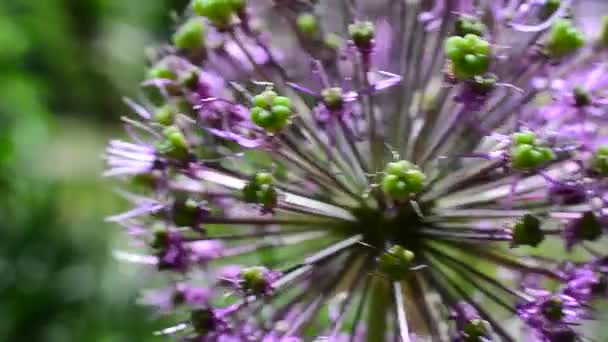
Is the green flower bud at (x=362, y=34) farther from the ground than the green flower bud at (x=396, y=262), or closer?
farther from the ground

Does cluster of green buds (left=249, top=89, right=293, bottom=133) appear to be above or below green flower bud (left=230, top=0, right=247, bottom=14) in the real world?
below

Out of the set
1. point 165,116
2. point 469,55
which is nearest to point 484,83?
point 469,55

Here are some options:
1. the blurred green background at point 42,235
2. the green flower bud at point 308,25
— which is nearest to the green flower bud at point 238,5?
the green flower bud at point 308,25

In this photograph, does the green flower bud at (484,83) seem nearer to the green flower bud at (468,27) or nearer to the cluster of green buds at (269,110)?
the green flower bud at (468,27)

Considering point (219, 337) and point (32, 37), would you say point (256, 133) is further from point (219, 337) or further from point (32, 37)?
point (32, 37)

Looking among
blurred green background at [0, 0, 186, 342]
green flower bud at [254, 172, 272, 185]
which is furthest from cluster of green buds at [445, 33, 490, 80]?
blurred green background at [0, 0, 186, 342]

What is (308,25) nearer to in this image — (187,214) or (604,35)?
(187,214)

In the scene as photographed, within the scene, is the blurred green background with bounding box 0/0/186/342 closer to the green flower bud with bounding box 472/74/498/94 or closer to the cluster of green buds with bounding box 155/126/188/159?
the cluster of green buds with bounding box 155/126/188/159

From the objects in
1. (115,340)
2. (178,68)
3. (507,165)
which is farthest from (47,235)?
(507,165)

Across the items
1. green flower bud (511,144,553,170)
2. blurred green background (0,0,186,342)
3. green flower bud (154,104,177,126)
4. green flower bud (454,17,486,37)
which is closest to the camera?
green flower bud (511,144,553,170)
